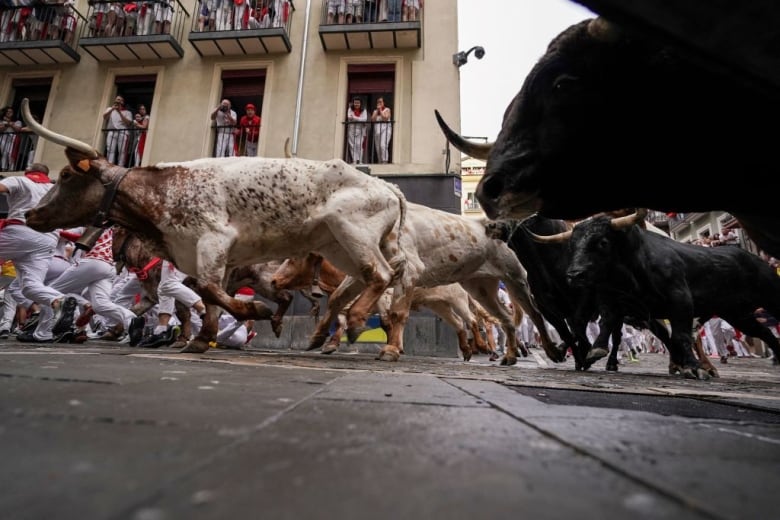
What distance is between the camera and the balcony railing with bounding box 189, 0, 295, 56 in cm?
1392

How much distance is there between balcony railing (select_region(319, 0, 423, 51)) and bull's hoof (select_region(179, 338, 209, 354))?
11905 millimetres

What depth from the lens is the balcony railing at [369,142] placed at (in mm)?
13133

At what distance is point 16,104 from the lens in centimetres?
1567

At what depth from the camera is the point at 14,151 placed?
14391 mm

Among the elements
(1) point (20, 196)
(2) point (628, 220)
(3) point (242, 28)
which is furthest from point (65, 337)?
(3) point (242, 28)

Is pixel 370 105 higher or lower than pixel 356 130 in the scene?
higher

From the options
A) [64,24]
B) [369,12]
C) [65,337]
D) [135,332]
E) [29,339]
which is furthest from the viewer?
[64,24]

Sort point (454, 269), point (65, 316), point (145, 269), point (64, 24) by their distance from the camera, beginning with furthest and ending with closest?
point (64, 24), point (145, 269), point (454, 269), point (65, 316)

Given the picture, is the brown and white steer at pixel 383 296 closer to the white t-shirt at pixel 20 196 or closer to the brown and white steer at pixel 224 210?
the brown and white steer at pixel 224 210

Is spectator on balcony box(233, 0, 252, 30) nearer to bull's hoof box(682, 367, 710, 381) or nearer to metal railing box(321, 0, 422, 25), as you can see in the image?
metal railing box(321, 0, 422, 25)

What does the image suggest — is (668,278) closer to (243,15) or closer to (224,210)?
(224,210)

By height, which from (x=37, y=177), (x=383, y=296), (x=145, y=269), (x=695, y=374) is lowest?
(x=695, y=374)

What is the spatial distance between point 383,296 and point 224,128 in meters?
8.88

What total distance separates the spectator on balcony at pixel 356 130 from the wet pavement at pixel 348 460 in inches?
487
